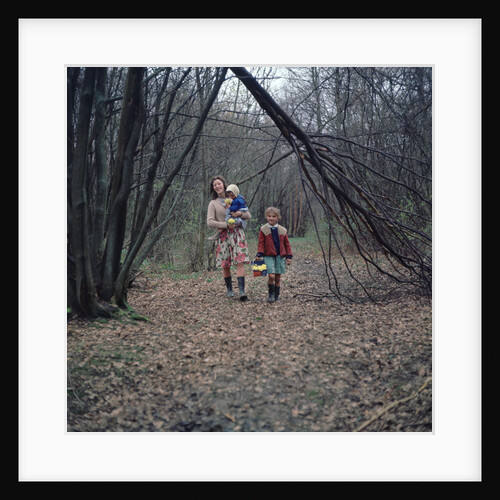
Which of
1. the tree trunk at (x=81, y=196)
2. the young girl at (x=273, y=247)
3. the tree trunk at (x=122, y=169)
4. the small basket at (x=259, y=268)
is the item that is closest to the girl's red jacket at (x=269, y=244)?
the young girl at (x=273, y=247)

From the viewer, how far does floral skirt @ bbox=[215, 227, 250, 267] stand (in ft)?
20.9

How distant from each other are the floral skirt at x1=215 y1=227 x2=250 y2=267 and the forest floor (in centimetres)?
94

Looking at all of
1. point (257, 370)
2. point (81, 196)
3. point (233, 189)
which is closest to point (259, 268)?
point (233, 189)

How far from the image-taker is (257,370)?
370 cm

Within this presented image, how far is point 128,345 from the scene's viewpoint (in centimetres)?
407

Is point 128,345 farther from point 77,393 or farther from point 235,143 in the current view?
point 235,143

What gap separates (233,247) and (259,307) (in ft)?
3.22

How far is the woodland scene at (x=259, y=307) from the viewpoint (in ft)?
10.0

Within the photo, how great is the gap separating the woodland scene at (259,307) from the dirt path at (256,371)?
0.01 metres

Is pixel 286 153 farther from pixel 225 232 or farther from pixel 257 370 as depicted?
pixel 257 370

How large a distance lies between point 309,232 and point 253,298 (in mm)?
12832

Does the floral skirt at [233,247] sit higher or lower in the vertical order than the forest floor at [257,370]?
higher

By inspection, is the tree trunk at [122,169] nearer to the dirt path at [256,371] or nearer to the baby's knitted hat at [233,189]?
the dirt path at [256,371]
